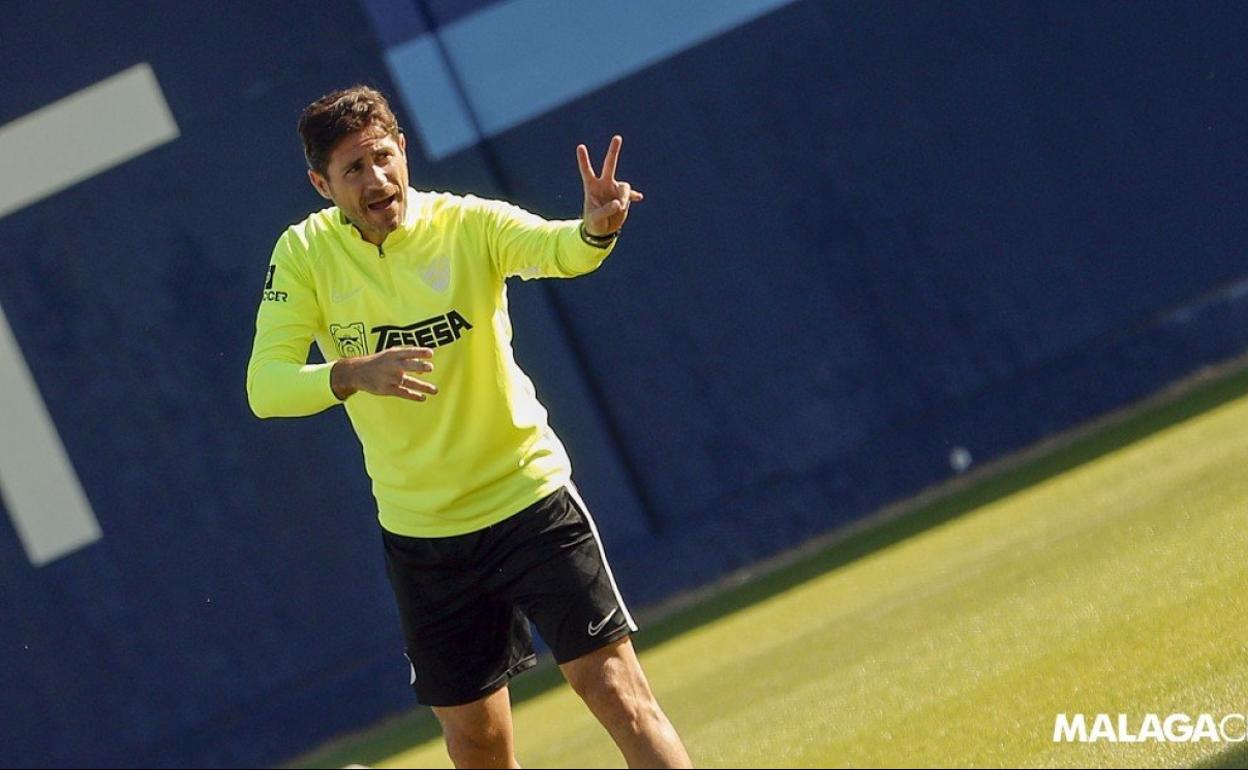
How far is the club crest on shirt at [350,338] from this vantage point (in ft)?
16.9

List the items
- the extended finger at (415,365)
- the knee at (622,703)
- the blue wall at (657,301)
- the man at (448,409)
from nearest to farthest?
the extended finger at (415,365)
the knee at (622,703)
the man at (448,409)
the blue wall at (657,301)

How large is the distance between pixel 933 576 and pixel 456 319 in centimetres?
405

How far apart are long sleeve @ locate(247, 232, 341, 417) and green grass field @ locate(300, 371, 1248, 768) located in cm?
189

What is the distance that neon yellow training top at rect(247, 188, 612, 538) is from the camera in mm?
5082

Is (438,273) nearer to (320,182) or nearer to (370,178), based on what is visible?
(370,178)

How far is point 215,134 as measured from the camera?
1062cm

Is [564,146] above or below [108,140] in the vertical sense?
below

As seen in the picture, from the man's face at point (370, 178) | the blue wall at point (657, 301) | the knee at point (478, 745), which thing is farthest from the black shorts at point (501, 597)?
the blue wall at point (657, 301)

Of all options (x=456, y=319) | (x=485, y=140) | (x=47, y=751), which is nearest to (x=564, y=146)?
(x=485, y=140)

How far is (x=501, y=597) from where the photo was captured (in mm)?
5168

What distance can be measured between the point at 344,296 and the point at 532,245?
541 millimetres

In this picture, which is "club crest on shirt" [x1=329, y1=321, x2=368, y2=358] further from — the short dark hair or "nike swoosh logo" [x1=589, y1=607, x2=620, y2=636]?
"nike swoosh logo" [x1=589, y1=607, x2=620, y2=636]

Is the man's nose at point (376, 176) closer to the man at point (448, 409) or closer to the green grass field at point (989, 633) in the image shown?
the man at point (448, 409)

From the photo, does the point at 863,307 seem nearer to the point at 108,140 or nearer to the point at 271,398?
the point at 108,140
